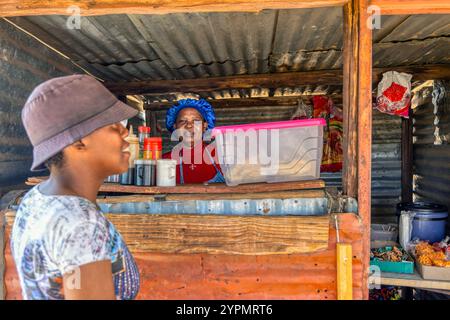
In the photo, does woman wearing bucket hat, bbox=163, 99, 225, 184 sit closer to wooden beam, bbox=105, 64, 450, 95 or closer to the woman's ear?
wooden beam, bbox=105, 64, 450, 95

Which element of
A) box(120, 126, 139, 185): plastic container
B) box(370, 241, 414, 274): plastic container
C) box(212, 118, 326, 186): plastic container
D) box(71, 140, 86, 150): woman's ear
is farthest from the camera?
box(370, 241, 414, 274): plastic container

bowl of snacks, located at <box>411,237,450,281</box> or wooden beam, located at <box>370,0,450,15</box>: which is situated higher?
wooden beam, located at <box>370,0,450,15</box>

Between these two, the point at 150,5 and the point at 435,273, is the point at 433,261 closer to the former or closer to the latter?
the point at 435,273

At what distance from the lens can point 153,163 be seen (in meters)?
2.43

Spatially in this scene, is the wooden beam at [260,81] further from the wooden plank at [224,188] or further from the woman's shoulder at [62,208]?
the woman's shoulder at [62,208]

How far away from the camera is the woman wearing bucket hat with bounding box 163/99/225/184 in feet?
12.3

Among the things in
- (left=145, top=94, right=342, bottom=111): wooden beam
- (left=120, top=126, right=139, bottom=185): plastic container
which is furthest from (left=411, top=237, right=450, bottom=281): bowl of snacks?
(left=145, top=94, right=342, bottom=111): wooden beam

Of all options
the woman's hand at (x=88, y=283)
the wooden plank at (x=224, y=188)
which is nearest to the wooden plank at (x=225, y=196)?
the wooden plank at (x=224, y=188)

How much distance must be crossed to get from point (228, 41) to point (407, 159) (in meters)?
4.30

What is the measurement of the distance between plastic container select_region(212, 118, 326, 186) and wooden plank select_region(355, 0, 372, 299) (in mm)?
265

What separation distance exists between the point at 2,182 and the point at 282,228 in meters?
2.22

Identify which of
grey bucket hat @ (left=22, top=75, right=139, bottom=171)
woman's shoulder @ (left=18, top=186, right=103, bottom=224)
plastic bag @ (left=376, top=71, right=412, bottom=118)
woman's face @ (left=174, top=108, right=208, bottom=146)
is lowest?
woman's shoulder @ (left=18, top=186, right=103, bottom=224)

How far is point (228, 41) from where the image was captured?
12.3ft

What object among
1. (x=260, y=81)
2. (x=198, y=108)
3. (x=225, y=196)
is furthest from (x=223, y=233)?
(x=260, y=81)
